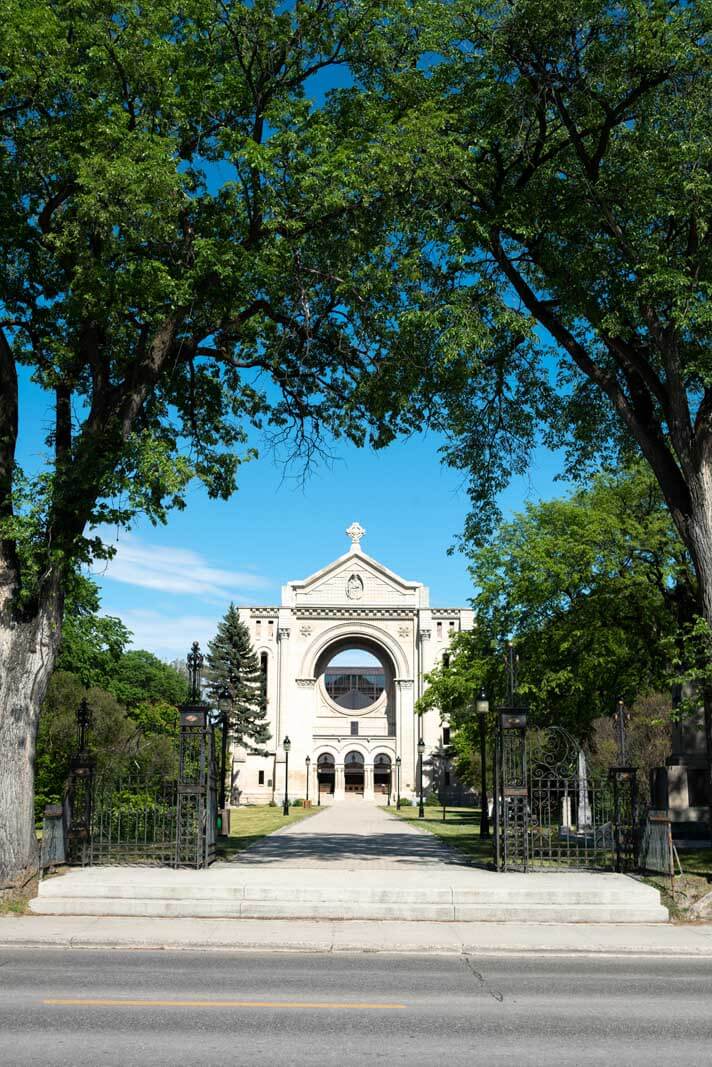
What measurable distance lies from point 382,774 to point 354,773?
3.21 metres

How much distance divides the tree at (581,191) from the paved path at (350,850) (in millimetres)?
6535

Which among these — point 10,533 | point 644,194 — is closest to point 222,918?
point 10,533

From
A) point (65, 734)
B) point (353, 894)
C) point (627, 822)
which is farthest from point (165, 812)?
point (65, 734)

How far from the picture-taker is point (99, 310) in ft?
47.2

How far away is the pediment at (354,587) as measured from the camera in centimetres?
7762

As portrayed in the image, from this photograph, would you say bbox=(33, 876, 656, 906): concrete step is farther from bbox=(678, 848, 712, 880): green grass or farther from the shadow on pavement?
the shadow on pavement

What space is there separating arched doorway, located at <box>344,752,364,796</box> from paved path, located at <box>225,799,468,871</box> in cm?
4817

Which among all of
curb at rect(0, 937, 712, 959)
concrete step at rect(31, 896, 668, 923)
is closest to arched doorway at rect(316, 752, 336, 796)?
concrete step at rect(31, 896, 668, 923)

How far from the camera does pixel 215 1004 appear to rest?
8.10 meters

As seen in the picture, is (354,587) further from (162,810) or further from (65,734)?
(162,810)

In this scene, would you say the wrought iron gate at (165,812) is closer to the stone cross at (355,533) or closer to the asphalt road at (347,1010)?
the asphalt road at (347,1010)

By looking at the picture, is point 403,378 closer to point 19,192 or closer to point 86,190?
point 86,190

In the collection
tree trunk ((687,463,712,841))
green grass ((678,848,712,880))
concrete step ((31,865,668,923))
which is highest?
tree trunk ((687,463,712,841))

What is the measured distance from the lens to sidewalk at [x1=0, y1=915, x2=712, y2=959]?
1108 cm
